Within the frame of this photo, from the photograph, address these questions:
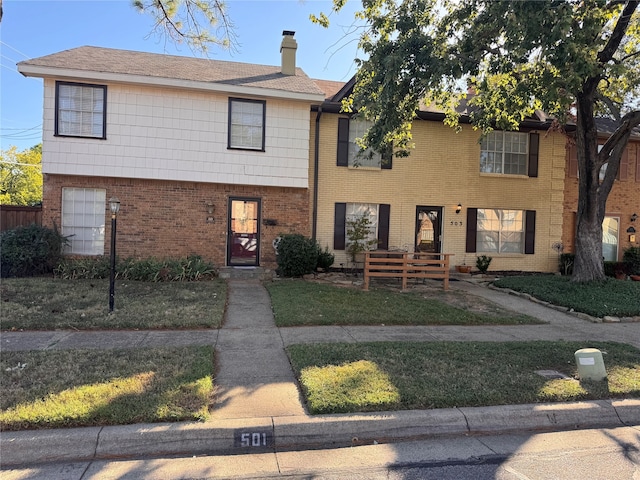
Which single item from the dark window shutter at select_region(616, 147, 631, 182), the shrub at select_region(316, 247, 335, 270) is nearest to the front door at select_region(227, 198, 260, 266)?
the shrub at select_region(316, 247, 335, 270)

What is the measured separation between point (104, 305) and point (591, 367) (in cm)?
780

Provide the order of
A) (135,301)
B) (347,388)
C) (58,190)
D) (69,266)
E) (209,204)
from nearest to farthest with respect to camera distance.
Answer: (347,388)
(135,301)
(69,266)
(58,190)
(209,204)

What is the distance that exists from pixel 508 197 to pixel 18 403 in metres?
14.4

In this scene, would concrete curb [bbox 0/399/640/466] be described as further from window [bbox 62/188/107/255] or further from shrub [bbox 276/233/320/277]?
window [bbox 62/188/107/255]

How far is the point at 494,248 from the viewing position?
14.5 metres

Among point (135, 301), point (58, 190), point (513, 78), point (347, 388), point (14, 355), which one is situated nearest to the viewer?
point (347, 388)

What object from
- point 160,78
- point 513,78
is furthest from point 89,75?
point 513,78

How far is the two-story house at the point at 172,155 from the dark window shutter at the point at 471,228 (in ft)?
18.5

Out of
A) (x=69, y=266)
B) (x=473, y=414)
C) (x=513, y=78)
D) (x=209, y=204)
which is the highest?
(x=513, y=78)

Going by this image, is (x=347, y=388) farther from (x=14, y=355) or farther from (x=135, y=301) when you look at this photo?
(x=135, y=301)

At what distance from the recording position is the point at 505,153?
1433 centimetres

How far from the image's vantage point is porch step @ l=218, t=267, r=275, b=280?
464 inches

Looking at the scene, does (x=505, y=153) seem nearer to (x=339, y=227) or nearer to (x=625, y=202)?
(x=625, y=202)

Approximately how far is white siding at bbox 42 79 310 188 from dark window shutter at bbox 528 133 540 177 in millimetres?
7963
